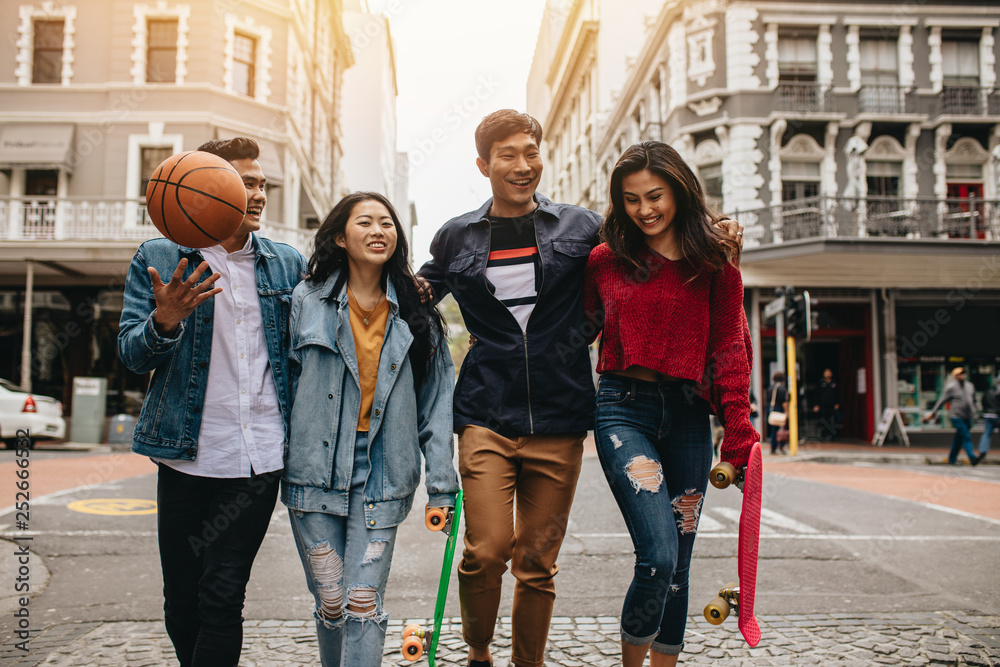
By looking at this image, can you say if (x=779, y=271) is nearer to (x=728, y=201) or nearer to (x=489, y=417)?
(x=728, y=201)

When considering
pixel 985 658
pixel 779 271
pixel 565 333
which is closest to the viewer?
pixel 565 333

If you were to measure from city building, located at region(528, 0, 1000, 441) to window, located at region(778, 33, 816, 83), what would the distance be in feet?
0.12

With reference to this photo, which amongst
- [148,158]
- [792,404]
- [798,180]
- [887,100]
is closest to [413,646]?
[792,404]

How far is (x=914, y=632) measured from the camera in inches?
155

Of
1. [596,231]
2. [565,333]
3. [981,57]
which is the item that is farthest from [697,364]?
[981,57]

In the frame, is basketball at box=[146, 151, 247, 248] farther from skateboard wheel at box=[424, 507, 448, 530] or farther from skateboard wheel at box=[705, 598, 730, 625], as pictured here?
skateboard wheel at box=[705, 598, 730, 625]

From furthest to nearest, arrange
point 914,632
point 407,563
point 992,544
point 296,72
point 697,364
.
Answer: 1. point 296,72
2. point 992,544
3. point 407,563
4. point 914,632
5. point 697,364

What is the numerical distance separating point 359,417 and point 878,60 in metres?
22.9

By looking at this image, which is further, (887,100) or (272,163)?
(887,100)

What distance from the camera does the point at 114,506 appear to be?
777 cm

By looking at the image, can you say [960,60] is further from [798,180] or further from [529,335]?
[529,335]

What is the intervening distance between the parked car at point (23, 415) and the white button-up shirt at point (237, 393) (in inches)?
560

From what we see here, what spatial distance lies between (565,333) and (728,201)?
19.1 meters

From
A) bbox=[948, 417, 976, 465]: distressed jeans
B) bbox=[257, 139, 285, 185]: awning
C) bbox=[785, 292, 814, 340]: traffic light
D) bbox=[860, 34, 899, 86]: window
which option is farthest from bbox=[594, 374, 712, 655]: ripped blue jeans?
bbox=[860, 34, 899, 86]: window
